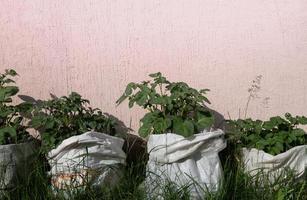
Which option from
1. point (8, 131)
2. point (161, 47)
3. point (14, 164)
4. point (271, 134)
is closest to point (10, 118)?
point (8, 131)

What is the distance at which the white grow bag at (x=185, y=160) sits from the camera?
9.01ft

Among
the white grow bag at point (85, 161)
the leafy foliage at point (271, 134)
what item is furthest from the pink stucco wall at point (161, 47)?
the white grow bag at point (85, 161)

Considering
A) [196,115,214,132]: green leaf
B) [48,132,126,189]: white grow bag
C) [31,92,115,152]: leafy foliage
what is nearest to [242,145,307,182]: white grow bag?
[196,115,214,132]: green leaf

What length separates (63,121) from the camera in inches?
117

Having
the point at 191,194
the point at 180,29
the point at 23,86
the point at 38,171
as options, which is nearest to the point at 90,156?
the point at 38,171

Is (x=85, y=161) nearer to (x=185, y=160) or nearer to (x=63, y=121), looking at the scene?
(x=63, y=121)

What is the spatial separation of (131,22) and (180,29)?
36 cm

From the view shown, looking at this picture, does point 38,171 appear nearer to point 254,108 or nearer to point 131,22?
point 131,22

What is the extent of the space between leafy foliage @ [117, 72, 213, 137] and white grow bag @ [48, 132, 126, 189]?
250mm

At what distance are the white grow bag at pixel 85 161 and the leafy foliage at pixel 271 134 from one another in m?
0.84

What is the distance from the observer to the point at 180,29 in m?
3.31

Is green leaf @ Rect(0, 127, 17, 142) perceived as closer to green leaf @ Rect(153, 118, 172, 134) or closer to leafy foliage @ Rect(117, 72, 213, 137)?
leafy foliage @ Rect(117, 72, 213, 137)

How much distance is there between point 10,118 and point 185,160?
1.20 metres

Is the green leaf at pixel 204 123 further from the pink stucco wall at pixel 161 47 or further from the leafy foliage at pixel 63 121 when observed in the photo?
the leafy foliage at pixel 63 121
